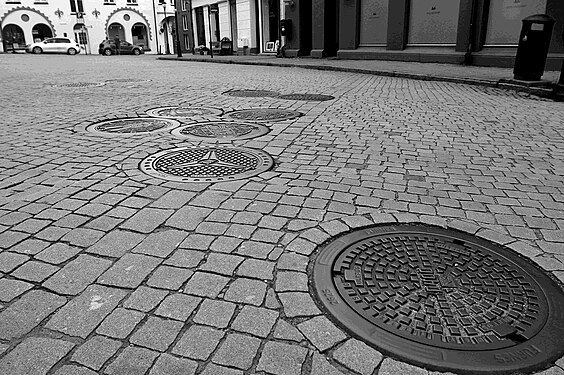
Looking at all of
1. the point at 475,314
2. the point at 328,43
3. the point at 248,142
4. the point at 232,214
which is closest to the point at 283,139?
the point at 248,142

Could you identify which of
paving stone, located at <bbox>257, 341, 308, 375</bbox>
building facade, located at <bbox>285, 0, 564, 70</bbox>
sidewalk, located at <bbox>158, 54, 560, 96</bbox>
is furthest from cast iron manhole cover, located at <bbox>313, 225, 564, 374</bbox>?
building facade, located at <bbox>285, 0, 564, 70</bbox>

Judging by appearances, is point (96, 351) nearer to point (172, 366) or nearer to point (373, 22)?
point (172, 366)

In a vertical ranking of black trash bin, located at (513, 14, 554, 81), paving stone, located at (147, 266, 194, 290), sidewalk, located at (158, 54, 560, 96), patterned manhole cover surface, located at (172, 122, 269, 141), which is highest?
black trash bin, located at (513, 14, 554, 81)

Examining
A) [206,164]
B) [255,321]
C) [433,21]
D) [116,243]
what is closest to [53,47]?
[433,21]

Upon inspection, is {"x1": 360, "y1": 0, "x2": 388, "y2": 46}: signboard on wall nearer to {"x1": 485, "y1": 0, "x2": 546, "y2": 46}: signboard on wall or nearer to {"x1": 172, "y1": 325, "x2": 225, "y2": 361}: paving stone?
{"x1": 485, "y1": 0, "x2": 546, "y2": 46}: signboard on wall

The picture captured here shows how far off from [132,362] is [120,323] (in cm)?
28

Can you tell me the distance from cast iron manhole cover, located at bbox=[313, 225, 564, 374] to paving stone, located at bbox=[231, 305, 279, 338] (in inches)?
11.5

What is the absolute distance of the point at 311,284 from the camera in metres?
2.35

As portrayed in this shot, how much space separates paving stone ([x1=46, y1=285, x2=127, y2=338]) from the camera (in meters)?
2.01

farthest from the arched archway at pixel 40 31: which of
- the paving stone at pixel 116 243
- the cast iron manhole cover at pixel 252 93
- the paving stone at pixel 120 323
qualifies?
the paving stone at pixel 120 323

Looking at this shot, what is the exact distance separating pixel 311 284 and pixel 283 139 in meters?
3.35

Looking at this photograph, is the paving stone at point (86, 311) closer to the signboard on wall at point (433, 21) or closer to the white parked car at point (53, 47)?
the signboard on wall at point (433, 21)

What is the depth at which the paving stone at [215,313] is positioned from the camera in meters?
2.05

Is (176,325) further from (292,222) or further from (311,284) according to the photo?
(292,222)
